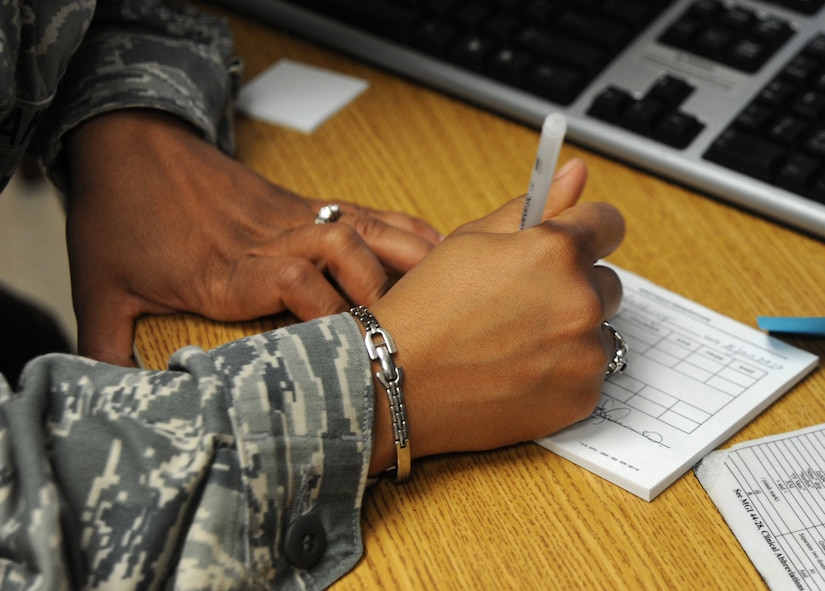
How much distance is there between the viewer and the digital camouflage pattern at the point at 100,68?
0.65 meters

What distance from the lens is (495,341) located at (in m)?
0.53

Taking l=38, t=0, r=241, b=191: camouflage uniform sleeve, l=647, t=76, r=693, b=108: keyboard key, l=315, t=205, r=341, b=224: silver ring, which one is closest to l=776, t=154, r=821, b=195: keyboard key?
l=647, t=76, r=693, b=108: keyboard key

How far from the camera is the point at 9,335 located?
1.07 m

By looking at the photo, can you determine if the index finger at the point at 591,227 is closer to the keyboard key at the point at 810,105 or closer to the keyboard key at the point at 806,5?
the keyboard key at the point at 810,105

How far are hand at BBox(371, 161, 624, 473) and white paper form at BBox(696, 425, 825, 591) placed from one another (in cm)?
9

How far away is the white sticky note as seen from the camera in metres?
0.81

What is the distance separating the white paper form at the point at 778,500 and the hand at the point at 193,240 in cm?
24

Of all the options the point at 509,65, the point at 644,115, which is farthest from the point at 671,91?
the point at 509,65

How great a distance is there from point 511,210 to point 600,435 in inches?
6.0

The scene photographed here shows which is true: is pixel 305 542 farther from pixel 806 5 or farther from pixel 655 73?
pixel 806 5

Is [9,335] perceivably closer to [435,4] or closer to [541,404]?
[435,4]

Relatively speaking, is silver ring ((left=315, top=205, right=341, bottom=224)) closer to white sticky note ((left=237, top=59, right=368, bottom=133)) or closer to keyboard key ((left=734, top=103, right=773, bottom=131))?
white sticky note ((left=237, top=59, right=368, bottom=133))

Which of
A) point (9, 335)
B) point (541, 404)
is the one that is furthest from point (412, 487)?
point (9, 335)
